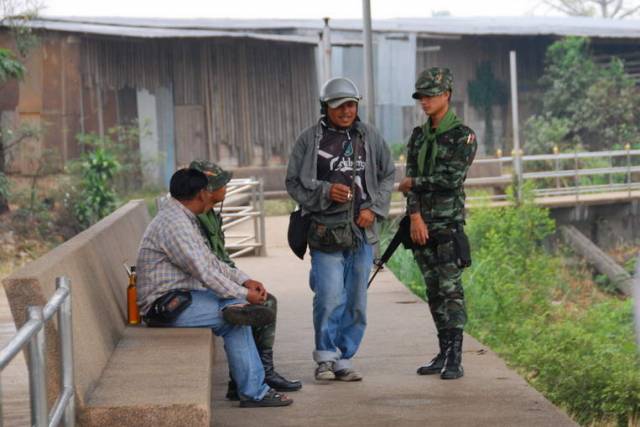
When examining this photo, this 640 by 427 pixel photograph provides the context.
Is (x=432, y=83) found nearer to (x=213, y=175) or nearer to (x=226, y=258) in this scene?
(x=213, y=175)

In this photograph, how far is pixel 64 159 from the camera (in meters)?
28.3

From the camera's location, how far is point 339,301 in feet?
27.2

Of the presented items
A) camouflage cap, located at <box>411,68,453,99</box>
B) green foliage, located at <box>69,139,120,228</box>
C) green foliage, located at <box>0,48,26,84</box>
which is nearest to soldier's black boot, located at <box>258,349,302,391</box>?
camouflage cap, located at <box>411,68,453,99</box>

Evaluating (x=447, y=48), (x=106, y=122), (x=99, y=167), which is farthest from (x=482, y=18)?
(x=99, y=167)

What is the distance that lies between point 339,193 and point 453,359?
1.23 m

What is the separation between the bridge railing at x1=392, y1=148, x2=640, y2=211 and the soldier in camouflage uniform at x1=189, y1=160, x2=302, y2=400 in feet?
57.0

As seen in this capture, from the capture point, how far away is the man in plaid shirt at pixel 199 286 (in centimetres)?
722

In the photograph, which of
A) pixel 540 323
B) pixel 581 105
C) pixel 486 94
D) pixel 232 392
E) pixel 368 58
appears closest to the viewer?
pixel 232 392

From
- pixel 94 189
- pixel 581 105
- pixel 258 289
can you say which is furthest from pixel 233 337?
pixel 581 105

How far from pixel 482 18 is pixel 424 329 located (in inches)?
1197

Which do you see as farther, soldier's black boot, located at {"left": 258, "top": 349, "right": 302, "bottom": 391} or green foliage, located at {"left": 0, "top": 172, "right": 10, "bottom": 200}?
green foliage, located at {"left": 0, "top": 172, "right": 10, "bottom": 200}

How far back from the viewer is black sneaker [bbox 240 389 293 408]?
7559 millimetres

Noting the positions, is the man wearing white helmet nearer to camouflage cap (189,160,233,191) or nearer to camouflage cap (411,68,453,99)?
camouflage cap (411,68,453,99)

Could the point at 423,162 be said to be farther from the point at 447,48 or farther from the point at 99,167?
the point at 447,48
